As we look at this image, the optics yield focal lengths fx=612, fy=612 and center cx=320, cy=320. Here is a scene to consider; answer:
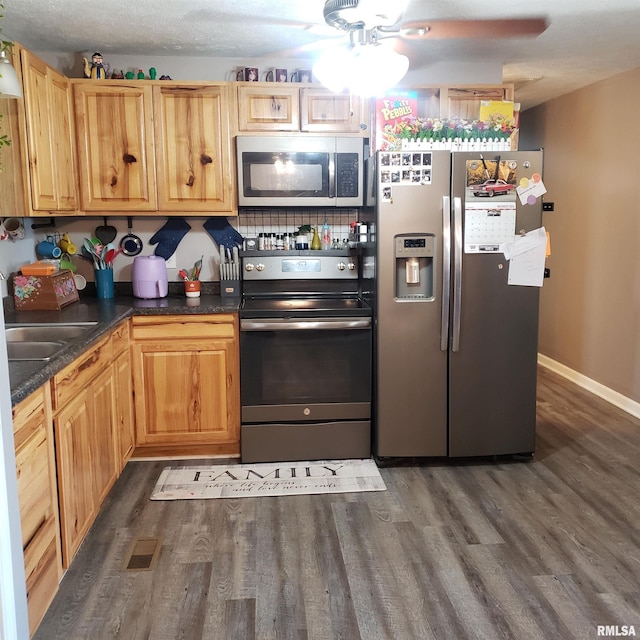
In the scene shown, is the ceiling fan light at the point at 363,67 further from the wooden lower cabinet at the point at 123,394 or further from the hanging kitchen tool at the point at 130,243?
the hanging kitchen tool at the point at 130,243

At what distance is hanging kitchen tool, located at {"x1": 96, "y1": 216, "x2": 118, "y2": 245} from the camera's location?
3826 mm

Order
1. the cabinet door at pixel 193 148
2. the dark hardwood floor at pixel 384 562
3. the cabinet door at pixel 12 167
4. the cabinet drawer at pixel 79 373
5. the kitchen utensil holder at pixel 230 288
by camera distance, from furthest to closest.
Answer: the kitchen utensil holder at pixel 230 288 < the cabinet door at pixel 193 148 < the cabinet door at pixel 12 167 < the cabinet drawer at pixel 79 373 < the dark hardwood floor at pixel 384 562

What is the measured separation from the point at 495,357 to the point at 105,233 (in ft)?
8.10

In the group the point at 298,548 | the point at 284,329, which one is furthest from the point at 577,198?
the point at 298,548

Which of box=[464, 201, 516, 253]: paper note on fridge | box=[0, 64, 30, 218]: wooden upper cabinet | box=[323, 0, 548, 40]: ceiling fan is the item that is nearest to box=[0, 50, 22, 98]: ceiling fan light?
box=[0, 64, 30, 218]: wooden upper cabinet

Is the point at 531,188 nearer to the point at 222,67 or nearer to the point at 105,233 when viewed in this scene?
the point at 222,67

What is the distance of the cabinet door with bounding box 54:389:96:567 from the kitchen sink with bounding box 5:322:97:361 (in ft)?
0.73

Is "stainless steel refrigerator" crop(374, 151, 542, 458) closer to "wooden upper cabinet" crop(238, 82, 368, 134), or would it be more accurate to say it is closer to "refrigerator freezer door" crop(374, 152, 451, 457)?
"refrigerator freezer door" crop(374, 152, 451, 457)

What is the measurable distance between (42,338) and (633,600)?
254cm

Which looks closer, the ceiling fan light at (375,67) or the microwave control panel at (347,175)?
the ceiling fan light at (375,67)

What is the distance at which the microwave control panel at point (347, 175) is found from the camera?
11.5 ft

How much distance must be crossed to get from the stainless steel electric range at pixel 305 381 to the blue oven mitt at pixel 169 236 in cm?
75

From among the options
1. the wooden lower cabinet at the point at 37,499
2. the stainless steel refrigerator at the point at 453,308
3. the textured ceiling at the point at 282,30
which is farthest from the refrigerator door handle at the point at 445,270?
the wooden lower cabinet at the point at 37,499

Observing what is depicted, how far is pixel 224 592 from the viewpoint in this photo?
2.23m
